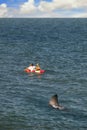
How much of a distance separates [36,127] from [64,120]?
360 cm

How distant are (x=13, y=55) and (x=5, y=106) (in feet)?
154

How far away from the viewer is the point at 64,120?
149 ft

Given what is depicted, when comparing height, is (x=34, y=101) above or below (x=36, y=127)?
above

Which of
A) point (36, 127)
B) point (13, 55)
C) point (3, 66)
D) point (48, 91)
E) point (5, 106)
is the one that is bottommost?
point (36, 127)

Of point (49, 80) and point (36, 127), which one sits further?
point (49, 80)

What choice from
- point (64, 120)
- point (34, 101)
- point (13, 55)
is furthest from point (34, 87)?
point (13, 55)

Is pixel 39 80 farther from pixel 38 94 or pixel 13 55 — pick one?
pixel 13 55

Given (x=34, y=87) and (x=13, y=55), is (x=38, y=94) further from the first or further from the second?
(x=13, y=55)

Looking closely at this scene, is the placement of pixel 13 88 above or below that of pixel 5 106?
above

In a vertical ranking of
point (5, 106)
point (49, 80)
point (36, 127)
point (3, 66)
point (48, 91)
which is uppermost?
point (3, 66)

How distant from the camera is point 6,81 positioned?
64.8 m

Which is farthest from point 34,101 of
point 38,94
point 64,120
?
point 64,120

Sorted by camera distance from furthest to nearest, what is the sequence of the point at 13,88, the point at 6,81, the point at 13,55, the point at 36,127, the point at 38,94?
the point at 13,55, the point at 6,81, the point at 13,88, the point at 38,94, the point at 36,127

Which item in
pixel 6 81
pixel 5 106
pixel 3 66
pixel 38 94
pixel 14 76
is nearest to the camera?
pixel 5 106
